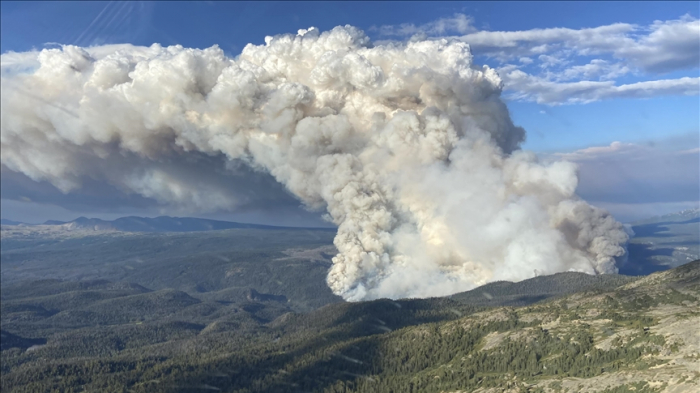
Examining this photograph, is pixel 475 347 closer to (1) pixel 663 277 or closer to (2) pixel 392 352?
(2) pixel 392 352

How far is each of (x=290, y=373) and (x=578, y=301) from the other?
7061 cm

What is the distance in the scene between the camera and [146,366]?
187 m

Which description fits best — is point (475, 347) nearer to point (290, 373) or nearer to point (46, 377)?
point (290, 373)

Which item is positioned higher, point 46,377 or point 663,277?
point 663,277

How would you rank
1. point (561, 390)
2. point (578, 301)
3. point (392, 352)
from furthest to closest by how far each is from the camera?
point (578, 301), point (392, 352), point (561, 390)

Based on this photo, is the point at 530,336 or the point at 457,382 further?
the point at 530,336

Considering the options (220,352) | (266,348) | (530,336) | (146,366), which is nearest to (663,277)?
(530,336)

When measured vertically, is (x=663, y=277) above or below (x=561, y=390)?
above

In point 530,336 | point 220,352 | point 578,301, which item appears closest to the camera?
point 530,336

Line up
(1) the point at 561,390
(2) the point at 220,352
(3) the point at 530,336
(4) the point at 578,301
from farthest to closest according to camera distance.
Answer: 1. (2) the point at 220,352
2. (4) the point at 578,301
3. (3) the point at 530,336
4. (1) the point at 561,390

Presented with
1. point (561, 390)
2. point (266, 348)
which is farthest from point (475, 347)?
point (266, 348)

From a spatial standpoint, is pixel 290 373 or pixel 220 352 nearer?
pixel 290 373

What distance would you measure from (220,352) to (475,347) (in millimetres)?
90483

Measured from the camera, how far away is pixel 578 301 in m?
161
